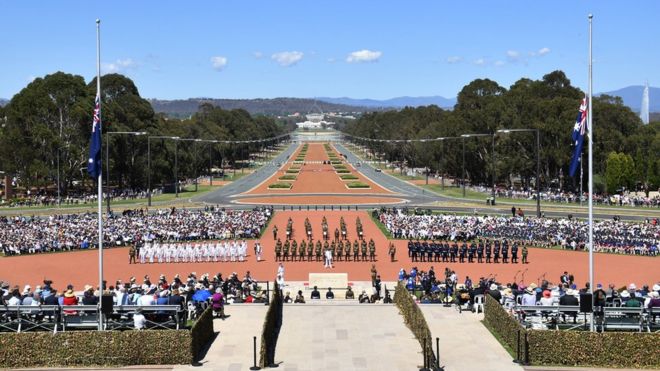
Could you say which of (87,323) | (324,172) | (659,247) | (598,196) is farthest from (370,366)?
(324,172)

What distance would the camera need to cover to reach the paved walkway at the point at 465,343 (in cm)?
2194

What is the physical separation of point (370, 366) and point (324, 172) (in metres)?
114

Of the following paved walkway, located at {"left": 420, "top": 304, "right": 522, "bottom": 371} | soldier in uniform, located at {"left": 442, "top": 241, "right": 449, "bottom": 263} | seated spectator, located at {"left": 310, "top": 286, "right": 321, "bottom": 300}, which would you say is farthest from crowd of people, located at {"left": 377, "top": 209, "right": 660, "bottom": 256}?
paved walkway, located at {"left": 420, "top": 304, "right": 522, "bottom": 371}

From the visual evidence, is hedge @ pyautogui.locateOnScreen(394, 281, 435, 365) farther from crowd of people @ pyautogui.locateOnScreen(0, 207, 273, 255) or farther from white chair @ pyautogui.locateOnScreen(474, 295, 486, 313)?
crowd of people @ pyautogui.locateOnScreen(0, 207, 273, 255)

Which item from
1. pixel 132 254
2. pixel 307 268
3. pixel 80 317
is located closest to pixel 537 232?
pixel 307 268

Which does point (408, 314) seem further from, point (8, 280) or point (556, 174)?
point (556, 174)

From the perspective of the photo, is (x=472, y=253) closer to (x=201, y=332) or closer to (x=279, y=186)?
(x=201, y=332)

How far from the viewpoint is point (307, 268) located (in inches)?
1775

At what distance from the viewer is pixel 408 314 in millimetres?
26438

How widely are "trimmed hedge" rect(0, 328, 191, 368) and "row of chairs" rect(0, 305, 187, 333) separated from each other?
0.98 m

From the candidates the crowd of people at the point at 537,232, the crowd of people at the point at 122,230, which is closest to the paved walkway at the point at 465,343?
the crowd of people at the point at 537,232

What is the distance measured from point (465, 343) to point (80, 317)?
12216mm

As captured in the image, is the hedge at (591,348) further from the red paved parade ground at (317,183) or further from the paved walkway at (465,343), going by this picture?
the red paved parade ground at (317,183)

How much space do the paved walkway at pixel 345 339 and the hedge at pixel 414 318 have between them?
288 millimetres
